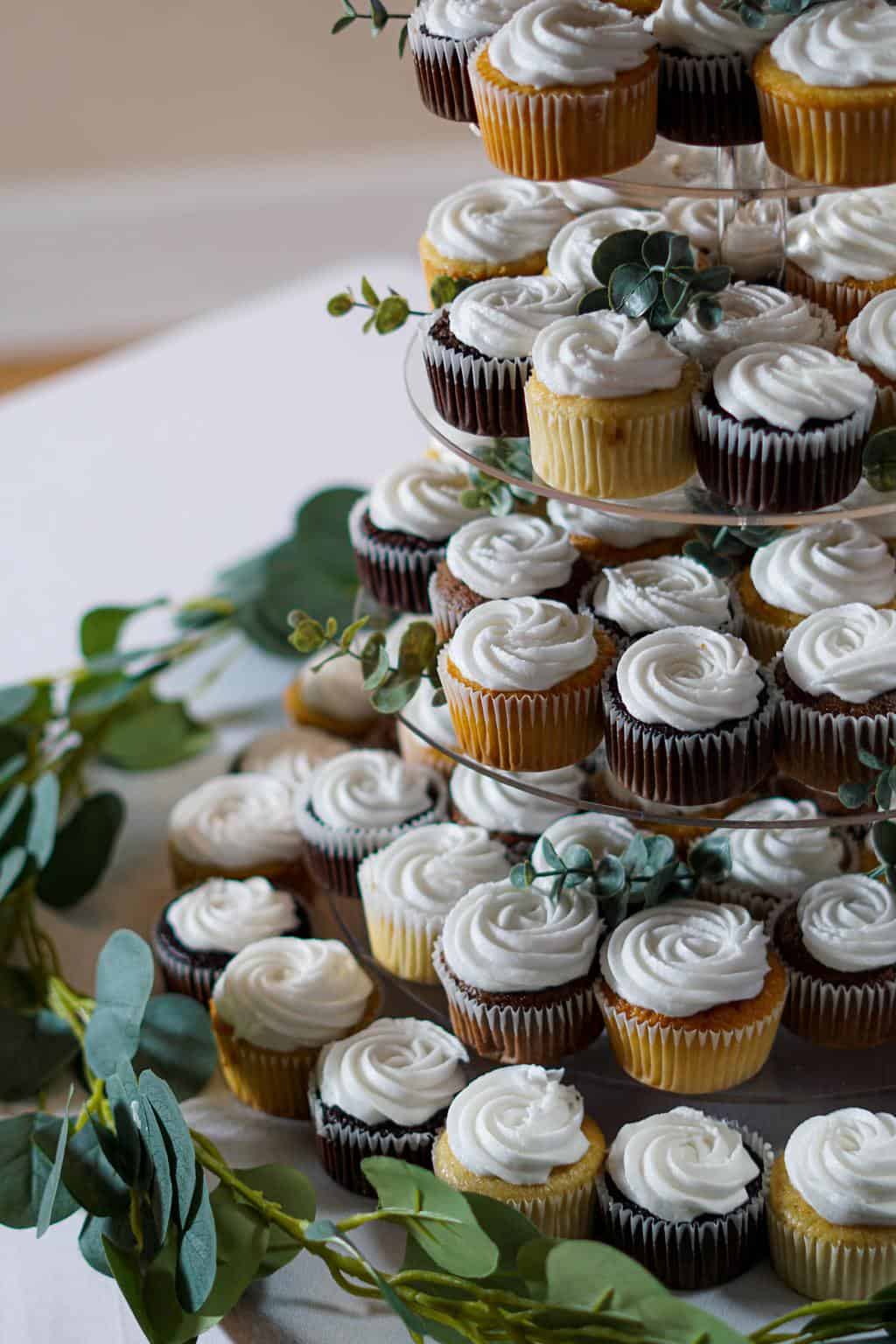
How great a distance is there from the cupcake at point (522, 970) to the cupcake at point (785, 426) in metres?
0.38

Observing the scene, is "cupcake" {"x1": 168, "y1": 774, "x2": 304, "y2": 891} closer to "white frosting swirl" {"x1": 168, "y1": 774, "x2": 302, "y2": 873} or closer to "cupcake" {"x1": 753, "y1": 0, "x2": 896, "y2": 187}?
"white frosting swirl" {"x1": 168, "y1": 774, "x2": 302, "y2": 873}

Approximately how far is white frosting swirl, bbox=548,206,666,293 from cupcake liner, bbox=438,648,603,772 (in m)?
0.33

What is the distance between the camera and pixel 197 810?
180cm

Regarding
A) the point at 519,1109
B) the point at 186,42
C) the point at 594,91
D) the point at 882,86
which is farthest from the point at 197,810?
the point at 186,42

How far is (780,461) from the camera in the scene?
1269 mm

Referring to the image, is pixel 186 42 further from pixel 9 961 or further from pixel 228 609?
pixel 9 961

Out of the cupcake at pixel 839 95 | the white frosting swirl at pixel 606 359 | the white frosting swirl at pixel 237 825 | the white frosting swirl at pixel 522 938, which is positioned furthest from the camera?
the white frosting swirl at pixel 237 825

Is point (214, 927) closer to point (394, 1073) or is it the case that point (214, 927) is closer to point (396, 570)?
point (394, 1073)

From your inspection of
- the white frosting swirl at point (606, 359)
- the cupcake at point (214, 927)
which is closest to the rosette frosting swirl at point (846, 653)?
the white frosting swirl at point (606, 359)

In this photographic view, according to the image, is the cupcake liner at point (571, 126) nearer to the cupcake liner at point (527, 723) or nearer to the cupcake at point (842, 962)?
the cupcake liner at point (527, 723)

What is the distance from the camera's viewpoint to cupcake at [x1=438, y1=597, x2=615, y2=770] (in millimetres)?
1370

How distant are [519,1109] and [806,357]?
24.8 inches

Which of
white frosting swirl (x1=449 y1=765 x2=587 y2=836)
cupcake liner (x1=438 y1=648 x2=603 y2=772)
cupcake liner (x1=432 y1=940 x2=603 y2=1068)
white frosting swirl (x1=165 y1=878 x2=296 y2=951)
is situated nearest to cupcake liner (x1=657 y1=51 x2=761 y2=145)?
cupcake liner (x1=438 y1=648 x2=603 y2=772)

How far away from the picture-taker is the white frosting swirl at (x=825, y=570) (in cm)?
142
